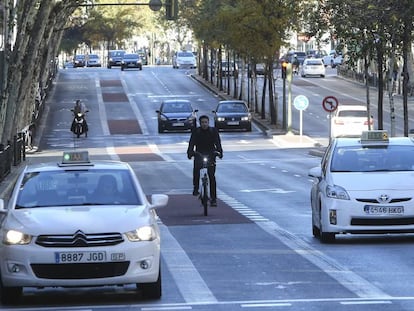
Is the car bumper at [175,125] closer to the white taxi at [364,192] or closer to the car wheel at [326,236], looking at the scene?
the white taxi at [364,192]

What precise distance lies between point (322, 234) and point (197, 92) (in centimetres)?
7645

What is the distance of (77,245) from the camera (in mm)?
12570

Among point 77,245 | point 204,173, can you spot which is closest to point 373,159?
point 204,173

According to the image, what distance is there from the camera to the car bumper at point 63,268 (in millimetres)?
12492

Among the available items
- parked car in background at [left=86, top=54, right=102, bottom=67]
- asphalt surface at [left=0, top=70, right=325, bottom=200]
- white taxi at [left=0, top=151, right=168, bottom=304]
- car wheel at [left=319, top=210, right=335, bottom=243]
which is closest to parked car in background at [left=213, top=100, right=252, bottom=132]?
asphalt surface at [left=0, top=70, right=325, bottom=200]

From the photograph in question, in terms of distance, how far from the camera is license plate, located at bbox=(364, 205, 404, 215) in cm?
1833

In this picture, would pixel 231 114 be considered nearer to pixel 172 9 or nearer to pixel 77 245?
pixel 172 9

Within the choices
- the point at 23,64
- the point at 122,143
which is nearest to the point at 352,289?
the point at 23,64

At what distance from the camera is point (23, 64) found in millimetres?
44594

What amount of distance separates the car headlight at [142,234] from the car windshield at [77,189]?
739 mm

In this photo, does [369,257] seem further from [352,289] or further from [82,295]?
[82,295]

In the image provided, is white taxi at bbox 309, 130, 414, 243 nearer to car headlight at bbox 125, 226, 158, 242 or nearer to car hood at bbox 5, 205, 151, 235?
car hood at bbox 5, 205, 151, 235

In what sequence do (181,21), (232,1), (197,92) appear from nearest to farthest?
(232,1)
(197,92)
(181,21)

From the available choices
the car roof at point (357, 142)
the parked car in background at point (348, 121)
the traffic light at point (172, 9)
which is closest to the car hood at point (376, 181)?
the car roof at point (357, 142)
